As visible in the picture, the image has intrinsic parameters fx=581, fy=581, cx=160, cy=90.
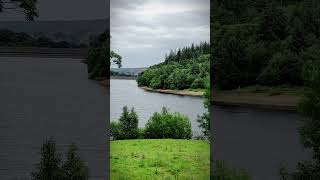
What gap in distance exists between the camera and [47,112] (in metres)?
5.97

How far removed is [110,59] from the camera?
19.5 ft

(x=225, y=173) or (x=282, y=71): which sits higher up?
(x=282, y=71)

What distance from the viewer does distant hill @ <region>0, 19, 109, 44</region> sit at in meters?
5.93

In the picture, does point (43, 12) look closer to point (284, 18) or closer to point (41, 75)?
point (41, 75)

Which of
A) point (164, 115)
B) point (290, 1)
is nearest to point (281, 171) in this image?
point (164, 115)

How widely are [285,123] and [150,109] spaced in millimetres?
1453

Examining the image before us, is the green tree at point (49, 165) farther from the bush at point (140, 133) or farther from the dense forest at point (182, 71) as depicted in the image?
the dense forest at point (182, 71)

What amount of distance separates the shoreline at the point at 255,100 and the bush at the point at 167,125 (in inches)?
16.5

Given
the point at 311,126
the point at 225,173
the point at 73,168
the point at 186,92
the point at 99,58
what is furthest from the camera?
Result: the point at 186,92

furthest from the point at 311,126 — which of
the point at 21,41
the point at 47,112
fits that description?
the point at 21,41

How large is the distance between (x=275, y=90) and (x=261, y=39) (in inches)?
23.5

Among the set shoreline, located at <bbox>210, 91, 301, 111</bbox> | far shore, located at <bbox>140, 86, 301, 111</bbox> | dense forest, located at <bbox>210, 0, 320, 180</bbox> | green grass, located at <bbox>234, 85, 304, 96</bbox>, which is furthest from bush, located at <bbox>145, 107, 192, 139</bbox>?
green grass, located at <bbox>234, 85, 304, 96</bbox>

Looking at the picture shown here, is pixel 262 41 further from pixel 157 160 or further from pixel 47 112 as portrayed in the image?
pixel 47 112

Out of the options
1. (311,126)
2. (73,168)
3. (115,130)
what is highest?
(311,126)
